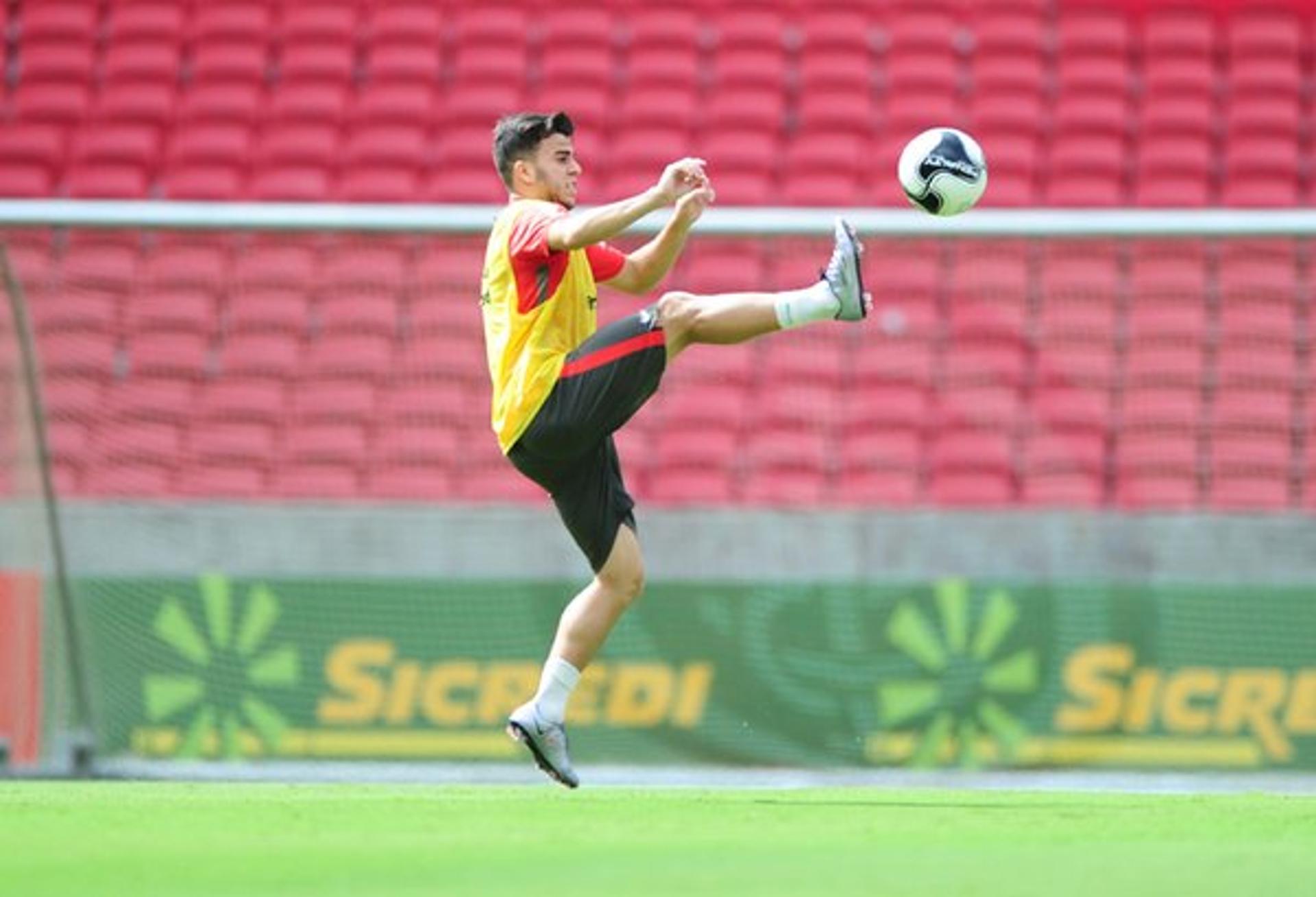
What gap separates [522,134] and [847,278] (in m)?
1.04

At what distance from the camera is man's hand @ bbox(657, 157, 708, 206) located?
5.89 m

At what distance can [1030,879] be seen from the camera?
4.44 m

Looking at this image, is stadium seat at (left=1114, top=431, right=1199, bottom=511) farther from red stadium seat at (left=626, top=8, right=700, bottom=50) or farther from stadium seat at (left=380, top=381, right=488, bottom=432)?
red stadium seat at (left=626, top=8, right=700, bottom=50)

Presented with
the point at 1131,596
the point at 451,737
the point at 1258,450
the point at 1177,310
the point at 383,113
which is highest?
the point at 383,113

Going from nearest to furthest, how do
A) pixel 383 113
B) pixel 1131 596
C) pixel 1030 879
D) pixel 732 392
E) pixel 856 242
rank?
1. pixel 1030 879
2. pixel 856 242
3. pixel 1131 596
4. pixel 732 392
5. pixel 383 113

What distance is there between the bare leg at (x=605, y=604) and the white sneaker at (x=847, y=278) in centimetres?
91

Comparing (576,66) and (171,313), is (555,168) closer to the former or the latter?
(171,313)

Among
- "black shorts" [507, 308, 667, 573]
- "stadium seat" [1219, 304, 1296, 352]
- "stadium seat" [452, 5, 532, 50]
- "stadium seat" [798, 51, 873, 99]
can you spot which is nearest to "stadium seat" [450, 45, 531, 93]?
"stadium seat" [452, 5, 532, 50]

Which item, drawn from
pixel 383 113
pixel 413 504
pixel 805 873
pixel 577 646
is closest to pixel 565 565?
pixel 413 504

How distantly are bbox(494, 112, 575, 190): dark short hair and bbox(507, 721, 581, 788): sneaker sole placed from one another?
1524mm

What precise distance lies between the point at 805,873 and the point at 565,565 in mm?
3919

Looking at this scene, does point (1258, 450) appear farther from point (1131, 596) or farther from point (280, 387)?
point (280, 387)

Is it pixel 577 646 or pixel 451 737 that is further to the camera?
pixel 451 737

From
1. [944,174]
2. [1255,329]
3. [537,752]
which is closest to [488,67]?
[1255,329]
